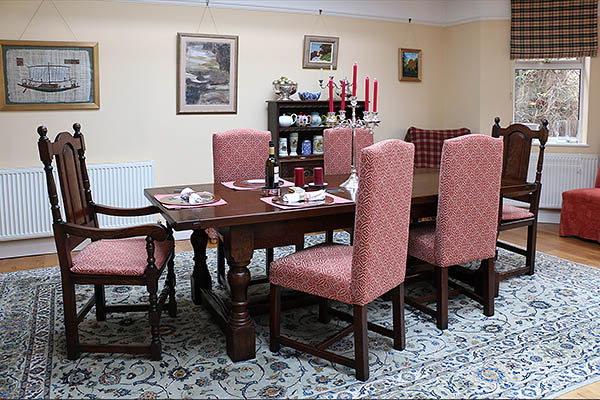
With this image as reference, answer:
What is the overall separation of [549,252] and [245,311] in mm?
3034

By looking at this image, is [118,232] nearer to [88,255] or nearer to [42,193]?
[88,255]

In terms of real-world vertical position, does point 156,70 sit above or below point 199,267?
above

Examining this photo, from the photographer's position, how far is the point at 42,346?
2.86 meters

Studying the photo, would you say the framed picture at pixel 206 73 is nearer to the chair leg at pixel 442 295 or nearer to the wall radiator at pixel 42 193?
the wall radiator at pixel 42 193

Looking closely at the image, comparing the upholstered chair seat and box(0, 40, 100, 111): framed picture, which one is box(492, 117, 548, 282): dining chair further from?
box(0, 40, 100, 111): framed picture

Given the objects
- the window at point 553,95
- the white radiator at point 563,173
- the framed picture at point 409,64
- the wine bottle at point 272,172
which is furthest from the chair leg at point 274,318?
the window at point 553,95

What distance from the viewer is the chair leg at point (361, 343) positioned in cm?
245

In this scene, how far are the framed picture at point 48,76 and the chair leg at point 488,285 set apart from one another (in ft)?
10.8

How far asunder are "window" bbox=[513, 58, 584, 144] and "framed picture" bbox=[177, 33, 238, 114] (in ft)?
9.87

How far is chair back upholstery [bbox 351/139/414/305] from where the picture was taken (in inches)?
93.0

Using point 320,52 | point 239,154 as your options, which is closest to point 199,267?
point 239,154

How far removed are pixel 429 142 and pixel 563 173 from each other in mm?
1364

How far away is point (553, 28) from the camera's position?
557 cm

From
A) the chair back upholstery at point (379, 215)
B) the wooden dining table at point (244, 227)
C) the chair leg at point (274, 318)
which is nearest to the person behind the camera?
the chair back upholstery at point (379, 215)
